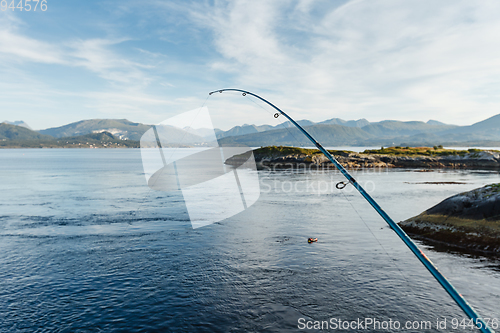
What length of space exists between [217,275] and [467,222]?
42.4 feet

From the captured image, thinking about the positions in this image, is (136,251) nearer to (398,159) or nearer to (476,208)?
(476,208)

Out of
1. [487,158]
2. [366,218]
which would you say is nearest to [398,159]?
[487,158]

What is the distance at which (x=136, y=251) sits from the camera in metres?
15.0

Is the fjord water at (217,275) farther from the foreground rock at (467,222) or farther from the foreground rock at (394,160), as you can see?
the foreground rock at (394,160)

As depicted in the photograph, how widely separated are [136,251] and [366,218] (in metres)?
16.3

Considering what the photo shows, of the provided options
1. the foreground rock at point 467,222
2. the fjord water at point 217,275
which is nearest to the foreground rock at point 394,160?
the foreground rock at point 467,222

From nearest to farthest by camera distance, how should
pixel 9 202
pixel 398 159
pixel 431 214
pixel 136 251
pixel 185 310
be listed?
pixel 185 310, pixel 136 251, pixel 431 214, pixel 9 202, pixel 398 159

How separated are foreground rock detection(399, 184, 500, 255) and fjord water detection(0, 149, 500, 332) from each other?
132 centimetres

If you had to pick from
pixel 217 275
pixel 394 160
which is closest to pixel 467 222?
pixel 217 275

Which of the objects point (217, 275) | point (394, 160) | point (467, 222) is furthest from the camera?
point (394, 160)

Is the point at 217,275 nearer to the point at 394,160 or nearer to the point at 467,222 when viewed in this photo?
the point at 467,222

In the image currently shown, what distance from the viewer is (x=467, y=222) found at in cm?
1523

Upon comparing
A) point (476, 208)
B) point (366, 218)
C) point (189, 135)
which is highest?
point (189, 135)

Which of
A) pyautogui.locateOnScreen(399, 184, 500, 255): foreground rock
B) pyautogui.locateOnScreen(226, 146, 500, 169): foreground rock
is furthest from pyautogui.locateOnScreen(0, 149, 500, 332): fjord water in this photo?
pyautogui.locateOnScreen(226, 146, 500, 169): foreground rock
